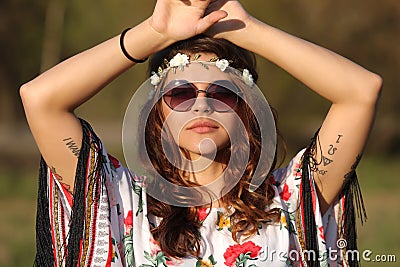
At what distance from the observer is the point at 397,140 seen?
58.5ft

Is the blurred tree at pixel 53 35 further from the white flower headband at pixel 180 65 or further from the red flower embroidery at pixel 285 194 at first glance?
the red flower embroidery at pixel 285 194

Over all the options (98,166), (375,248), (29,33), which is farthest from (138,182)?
(29,33)

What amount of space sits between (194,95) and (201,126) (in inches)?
3.9

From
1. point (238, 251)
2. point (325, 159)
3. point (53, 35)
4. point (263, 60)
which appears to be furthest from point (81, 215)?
point (53, 35)

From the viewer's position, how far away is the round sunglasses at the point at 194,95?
2.87 meters

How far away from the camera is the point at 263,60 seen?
48.9 ft

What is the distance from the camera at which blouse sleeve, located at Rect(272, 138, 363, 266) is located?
114 inches

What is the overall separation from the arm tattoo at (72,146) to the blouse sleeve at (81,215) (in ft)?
0.05

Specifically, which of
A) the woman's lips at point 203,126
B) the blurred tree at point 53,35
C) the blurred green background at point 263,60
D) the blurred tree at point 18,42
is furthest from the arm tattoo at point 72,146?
the blurred tree at point 18,42

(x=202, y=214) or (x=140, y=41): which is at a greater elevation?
(x=140, y=41)

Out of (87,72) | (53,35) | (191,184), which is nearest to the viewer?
(87,72)

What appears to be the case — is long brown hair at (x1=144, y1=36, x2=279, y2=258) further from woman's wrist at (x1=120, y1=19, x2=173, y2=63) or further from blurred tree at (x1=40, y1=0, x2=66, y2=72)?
blurred tree at (x1=40, y1=0, x2=66, y2=72)

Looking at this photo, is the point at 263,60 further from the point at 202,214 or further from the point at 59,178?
the point at 59,178

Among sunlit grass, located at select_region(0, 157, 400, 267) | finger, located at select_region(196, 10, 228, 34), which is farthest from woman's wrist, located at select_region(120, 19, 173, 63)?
sunlit grass, located at select_region(0, 157, 400, 267)
